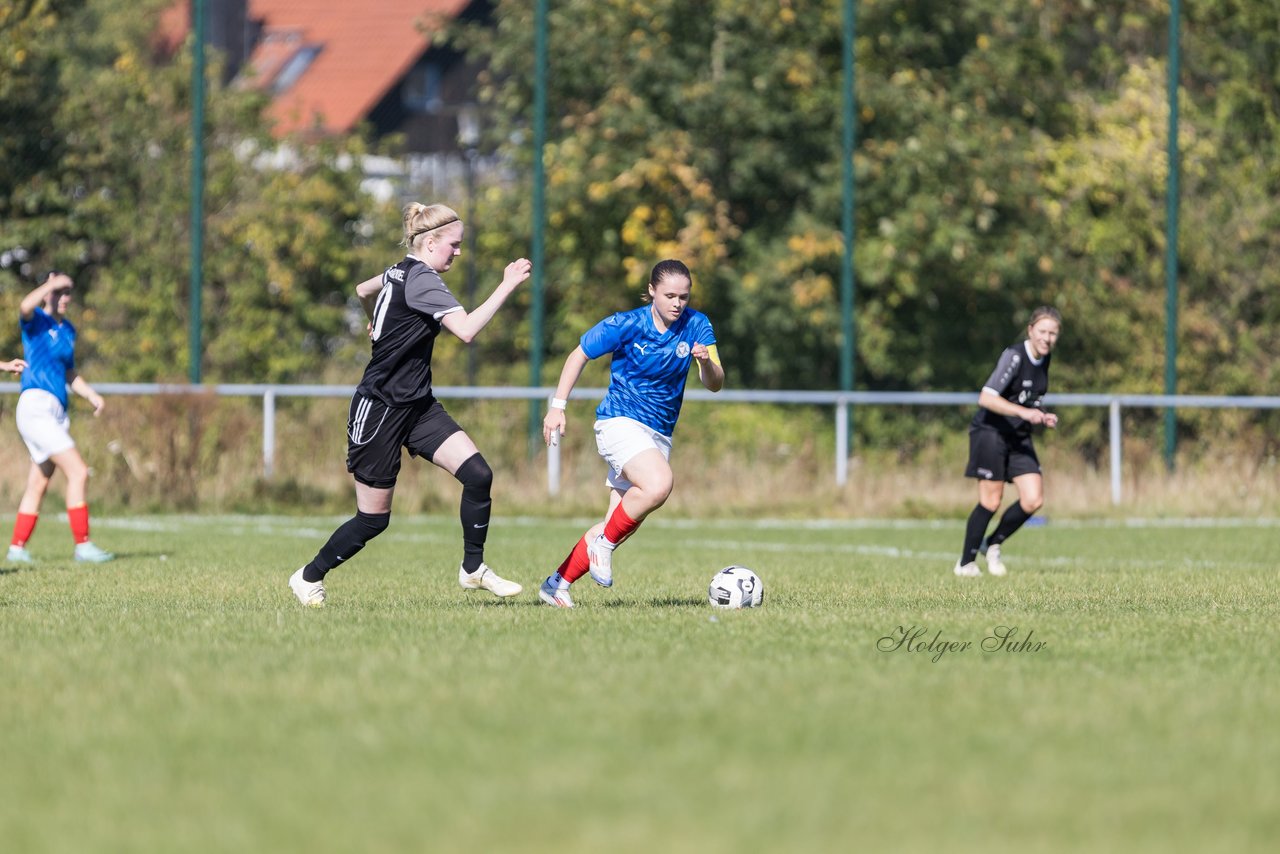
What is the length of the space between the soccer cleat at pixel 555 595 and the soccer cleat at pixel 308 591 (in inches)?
42.5

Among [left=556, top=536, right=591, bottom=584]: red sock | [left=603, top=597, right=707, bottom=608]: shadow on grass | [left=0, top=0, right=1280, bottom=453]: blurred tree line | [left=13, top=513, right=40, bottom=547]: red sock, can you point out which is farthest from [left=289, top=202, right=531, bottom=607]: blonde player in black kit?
[left=0, top=0, right=1280, bottom=453]: blurred tree line

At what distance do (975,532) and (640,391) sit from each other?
3910mm

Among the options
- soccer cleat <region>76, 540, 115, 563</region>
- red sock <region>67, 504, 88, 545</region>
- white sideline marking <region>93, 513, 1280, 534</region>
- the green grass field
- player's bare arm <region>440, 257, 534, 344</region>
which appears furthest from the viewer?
white sideline marking <region>93, 513, 1280, 534</region>

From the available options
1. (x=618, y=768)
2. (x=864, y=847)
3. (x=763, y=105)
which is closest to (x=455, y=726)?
(x=618, y=768)

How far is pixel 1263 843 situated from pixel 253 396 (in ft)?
54.5

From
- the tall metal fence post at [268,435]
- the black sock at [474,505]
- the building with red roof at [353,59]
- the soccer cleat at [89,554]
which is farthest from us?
the building with red roof at [353,59]

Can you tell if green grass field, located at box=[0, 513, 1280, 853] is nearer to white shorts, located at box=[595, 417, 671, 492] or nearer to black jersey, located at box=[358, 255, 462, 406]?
white shorts, located at box=[595, 417, 671, 492]

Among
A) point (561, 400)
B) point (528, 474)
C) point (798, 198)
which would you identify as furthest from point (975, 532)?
point (798, 198)

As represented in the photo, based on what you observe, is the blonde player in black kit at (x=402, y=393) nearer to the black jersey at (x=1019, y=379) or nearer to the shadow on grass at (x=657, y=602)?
the shadow on grass at (x=657, y=602)

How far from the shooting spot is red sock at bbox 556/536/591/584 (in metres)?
9.62

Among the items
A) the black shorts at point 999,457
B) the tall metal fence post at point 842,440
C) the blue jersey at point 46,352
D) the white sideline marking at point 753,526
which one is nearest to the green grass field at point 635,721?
the black shorts at point 999,457

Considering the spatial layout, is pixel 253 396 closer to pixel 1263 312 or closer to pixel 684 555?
pixel 684 555

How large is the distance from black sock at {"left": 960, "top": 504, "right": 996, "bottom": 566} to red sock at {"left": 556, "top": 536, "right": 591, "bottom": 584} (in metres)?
3.73

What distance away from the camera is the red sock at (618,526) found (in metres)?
9.55
